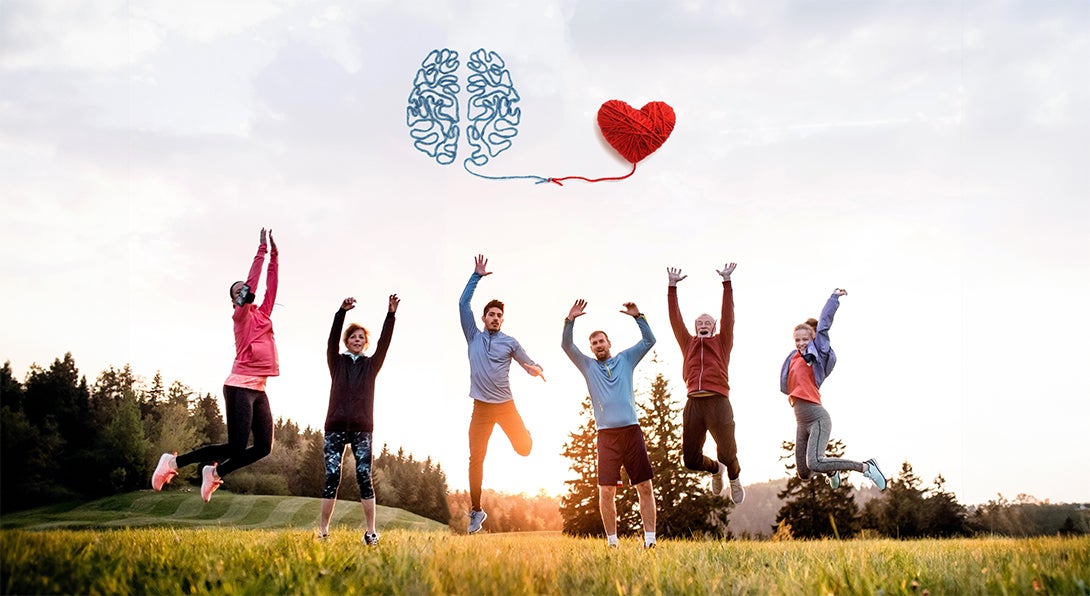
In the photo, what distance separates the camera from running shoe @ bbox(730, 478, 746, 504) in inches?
416

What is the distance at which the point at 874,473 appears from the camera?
10.0 metres

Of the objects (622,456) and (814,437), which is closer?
(622,456)

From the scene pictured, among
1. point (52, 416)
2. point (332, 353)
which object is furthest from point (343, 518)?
point (332, 353)

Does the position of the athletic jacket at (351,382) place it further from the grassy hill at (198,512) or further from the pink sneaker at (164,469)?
the grassy hill at (198,512)

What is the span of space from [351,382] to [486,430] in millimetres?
1832

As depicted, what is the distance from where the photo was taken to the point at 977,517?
48.7 feet

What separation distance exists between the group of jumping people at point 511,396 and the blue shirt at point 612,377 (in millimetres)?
12

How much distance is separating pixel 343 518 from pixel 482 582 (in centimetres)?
1145

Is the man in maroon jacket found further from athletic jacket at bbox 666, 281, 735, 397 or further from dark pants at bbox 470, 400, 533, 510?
dark pants at bbox 470, 400, 533, 510

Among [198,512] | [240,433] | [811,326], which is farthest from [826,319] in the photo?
[198,512]

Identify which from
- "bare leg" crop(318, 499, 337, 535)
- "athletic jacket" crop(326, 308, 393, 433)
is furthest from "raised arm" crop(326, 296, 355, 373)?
"bare leg" crop(318, 499, 337, 535)

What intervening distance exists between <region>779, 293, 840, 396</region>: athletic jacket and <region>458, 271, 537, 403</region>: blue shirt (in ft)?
11.8

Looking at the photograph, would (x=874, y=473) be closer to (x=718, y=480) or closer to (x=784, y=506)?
(x=718, y=480)

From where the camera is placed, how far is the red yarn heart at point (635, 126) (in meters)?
10.4
